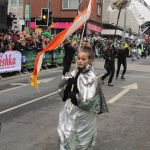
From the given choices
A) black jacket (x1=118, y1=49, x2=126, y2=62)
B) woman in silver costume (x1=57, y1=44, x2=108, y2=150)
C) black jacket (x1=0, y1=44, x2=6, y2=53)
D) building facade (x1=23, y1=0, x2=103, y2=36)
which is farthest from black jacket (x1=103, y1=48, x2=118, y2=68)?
building facade (x1=23, y1=0, x2=103, y2=36)

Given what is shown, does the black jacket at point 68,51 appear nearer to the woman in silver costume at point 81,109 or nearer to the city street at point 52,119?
the city street at point 52,119

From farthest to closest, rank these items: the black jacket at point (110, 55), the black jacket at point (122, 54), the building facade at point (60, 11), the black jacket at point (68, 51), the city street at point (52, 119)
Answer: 1. the building facade at point (60, 11)
2. the black jacket at point (122, 54)
3. the black jacket at point (68, 51)
4. the black jacket at point (110, 55)
5. the city street at point (52, 119)

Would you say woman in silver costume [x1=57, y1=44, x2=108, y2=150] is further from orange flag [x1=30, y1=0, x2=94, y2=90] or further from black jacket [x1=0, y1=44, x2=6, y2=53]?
black jacket [x1=0, y1=44, x2=6, y2=53]

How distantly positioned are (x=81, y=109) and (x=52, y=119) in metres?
3.03

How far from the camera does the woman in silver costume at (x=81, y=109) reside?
13.7 feet

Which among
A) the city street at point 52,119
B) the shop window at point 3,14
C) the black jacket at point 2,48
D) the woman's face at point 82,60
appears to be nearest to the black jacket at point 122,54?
the city street at point 52,119

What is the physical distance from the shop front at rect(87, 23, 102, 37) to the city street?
105 ft

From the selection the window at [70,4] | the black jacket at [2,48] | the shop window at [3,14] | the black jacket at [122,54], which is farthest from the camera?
the window at [70,4]

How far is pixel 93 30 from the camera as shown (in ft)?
149

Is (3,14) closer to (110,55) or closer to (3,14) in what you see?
(3,14)

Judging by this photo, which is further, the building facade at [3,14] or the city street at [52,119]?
the building facade at [3,14]

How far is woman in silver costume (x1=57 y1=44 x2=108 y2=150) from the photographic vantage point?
164 inches

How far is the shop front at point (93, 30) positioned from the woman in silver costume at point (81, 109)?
38358 millimetres

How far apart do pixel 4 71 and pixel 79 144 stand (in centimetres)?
1052
